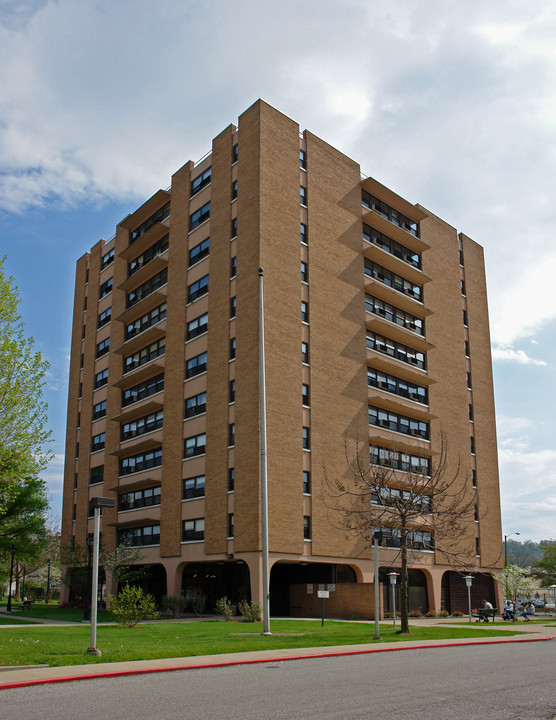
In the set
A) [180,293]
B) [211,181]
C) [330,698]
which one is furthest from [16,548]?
[330,698]

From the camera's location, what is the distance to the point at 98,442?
57562 millimetres

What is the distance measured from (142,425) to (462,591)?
2760 centimetres

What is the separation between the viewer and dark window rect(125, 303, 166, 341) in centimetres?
5259

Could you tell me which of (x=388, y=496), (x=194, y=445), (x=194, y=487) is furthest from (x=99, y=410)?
(x=388, y=496)

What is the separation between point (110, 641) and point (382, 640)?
943cm

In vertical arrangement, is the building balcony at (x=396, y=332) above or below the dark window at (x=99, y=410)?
above

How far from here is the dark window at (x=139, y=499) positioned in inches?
1914

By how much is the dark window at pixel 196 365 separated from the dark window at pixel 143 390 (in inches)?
164

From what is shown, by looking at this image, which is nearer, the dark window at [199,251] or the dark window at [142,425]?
the dark window at [199,251]

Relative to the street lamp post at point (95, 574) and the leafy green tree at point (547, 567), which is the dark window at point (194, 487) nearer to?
the street lamp post at point (95, 574)

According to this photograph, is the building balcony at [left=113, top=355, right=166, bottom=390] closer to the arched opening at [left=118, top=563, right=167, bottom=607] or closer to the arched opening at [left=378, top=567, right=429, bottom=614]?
the arched opening at [left=118, top=563, right=167, bottom=607]

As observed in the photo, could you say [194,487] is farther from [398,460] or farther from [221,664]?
[221,664]

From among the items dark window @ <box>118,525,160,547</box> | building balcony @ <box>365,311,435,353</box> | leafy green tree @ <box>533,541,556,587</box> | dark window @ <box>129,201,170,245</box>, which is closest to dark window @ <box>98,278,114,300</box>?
dark window @ <box>129,201,170,245</box>

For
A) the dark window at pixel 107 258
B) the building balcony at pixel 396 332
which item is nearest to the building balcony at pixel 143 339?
the dark window at pixel 107 258
